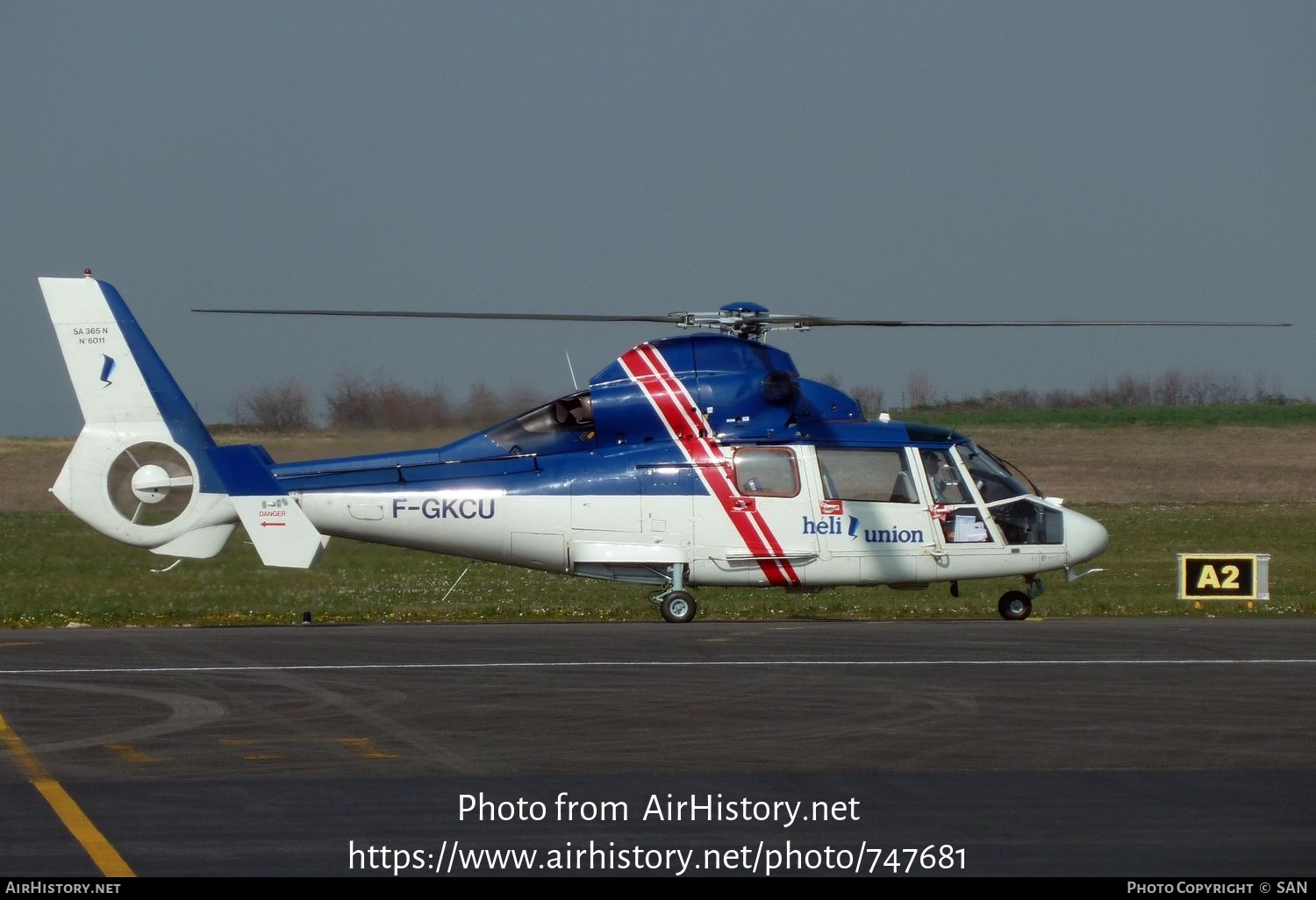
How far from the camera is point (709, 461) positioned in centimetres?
2020

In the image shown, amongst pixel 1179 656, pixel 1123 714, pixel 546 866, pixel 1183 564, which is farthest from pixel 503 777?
pixel 1183 564

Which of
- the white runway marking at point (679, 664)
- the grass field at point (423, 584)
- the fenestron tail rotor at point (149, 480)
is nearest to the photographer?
the white runway marking at point (679, 664)

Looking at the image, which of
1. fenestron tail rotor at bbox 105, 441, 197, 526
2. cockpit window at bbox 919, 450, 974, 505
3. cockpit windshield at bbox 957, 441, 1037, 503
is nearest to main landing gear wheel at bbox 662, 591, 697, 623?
cockpit window at bbox 919, 450, 974, 505

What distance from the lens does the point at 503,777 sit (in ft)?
31.8

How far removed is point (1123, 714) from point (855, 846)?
16.2ft

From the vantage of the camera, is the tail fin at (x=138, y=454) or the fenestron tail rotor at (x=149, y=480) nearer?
the tail fin at (x=138, y=454)

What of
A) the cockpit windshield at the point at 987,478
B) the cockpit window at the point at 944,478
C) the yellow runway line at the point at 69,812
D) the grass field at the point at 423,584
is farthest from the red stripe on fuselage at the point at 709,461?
the yellow runway line at the point at 69,812

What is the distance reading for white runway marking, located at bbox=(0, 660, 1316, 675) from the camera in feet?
48.8

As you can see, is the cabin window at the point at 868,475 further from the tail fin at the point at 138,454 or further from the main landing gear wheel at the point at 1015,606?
the tail fin at the point at 138,454

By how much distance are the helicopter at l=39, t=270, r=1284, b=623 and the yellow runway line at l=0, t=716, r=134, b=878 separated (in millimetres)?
8293

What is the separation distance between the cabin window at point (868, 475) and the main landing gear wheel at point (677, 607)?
2.30 m

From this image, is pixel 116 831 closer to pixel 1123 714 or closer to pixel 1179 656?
pixel 1123 714

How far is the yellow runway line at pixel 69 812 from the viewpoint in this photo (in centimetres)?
752

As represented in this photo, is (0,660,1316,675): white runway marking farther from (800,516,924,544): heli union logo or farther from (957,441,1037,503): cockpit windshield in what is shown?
(957,441,1037,503): cockpit windshield
